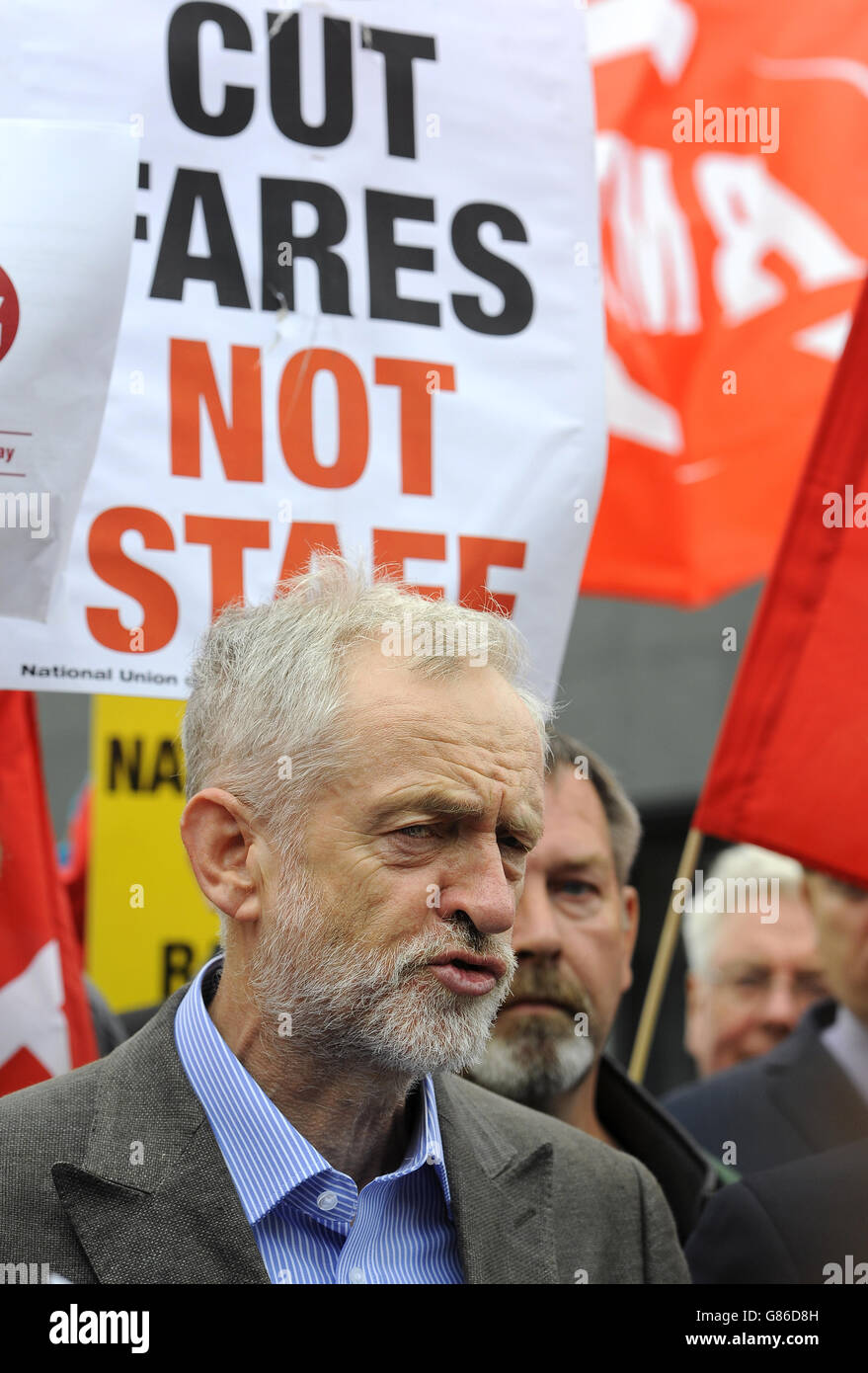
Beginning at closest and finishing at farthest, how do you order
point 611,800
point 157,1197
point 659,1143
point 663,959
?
point 157,1197
point 659,1143
point 611,800
point 663,959

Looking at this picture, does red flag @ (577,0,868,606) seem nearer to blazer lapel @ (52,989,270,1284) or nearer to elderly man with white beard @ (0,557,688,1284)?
elderly man with white beard @ (0,557,688,1284)

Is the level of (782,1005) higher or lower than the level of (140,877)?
lower

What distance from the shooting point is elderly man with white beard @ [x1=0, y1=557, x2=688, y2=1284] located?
6.75ft

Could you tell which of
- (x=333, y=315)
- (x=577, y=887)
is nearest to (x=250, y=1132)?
(x=577, y=887)

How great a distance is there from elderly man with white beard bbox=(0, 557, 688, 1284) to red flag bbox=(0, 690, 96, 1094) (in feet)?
3.01

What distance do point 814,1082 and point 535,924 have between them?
1.10m

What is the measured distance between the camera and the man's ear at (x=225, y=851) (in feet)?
7.30

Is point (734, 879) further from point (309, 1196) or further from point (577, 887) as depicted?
point (309, 1196)

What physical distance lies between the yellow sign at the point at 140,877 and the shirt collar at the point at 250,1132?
2279 mm

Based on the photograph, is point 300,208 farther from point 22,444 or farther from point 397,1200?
point 397,1200

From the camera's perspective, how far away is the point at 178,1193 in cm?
206

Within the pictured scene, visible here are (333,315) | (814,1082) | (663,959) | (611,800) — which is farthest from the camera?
(663,959)

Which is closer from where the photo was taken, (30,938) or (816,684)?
(30,938)

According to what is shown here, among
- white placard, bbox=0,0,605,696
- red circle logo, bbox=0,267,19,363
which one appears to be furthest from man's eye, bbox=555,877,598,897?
red circle logo, bbox=0,267,19,363
